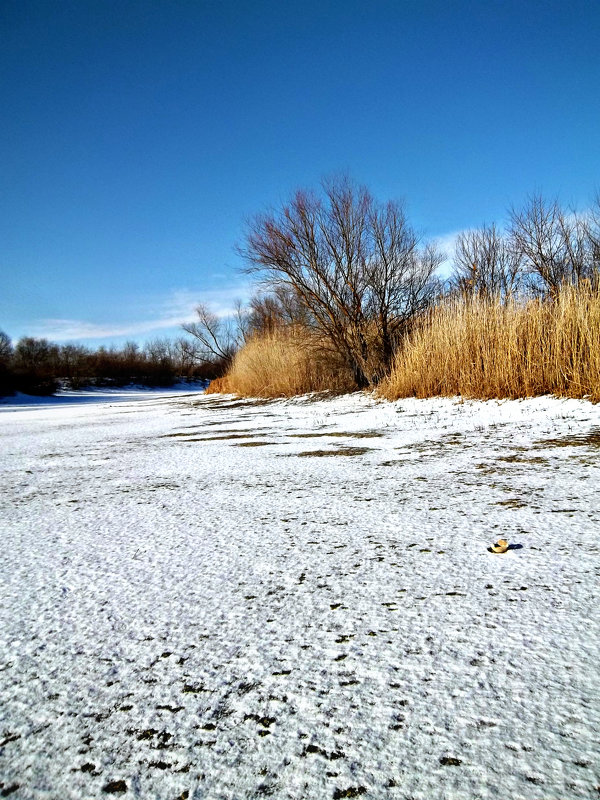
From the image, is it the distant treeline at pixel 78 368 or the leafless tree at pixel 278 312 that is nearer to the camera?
the leafless tree at pixel 278 312

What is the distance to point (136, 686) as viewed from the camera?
64 centimetres

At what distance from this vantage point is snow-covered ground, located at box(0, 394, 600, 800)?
0.49 metres

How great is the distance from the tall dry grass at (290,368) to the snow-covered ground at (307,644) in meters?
7.55

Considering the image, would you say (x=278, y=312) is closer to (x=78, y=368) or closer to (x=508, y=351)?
(x=508, y=351)

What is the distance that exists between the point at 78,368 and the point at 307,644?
1578 inches

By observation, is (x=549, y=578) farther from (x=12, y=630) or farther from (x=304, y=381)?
(x=304, y=381)

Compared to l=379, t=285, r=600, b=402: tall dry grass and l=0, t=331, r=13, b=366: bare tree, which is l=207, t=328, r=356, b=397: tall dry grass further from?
l=0, t=331, r=13, b=366: bare tree

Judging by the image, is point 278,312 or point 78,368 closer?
point 278,312

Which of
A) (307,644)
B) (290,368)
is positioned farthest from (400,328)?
(307,644)

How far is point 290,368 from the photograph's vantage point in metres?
10.2

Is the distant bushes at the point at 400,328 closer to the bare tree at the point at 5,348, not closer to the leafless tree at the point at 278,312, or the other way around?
the leafless tree at the point at 278,312

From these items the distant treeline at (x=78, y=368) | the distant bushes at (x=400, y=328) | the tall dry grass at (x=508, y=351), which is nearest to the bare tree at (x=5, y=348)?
the distant treeline at (x=78, y=368)

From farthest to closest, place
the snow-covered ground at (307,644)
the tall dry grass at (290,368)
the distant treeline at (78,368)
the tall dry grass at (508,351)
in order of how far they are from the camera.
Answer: the distant treeline at (78,368)
the tall dry grass at (290,368)
the tall dry grass at (508,351)
the snow-covered ground at (307,644)

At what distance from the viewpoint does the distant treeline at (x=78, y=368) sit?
28.5 meters
